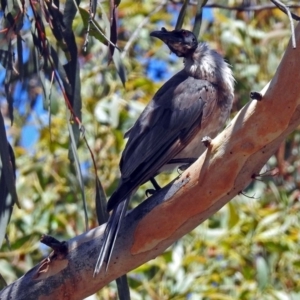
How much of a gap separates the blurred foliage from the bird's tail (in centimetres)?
74

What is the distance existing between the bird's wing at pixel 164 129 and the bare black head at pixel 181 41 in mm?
219

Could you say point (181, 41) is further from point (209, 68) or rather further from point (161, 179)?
point (161, 179)

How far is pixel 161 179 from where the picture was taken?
16.2 feet

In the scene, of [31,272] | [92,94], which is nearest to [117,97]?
[92,94]

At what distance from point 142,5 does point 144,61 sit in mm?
343

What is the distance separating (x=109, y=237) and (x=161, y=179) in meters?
1.98

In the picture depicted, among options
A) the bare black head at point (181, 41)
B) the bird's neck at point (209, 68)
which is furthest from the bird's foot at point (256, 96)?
the bare black head at point (181, 41)

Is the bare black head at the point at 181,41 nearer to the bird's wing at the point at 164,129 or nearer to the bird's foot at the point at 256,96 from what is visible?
the bird's wing at the point at 164,129

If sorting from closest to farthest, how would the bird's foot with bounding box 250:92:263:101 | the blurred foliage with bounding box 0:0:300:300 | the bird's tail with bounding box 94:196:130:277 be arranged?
the bird's foot with bounding box 250:92:263:101
the bird's tail with bounding box 94:196:130:277
the blurred foliage with bounding box 0:0:300:300

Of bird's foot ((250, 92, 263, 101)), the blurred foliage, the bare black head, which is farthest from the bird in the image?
bird's foot ((250, 92, 263, 101))

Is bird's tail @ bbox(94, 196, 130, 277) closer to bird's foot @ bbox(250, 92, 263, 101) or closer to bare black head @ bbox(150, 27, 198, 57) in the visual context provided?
bird's foot @ bbox(250, 92, 263, 101)

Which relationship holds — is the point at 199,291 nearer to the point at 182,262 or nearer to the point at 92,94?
the point at 182,262

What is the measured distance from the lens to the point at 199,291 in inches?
171

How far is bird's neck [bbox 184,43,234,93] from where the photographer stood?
3.80 metres
